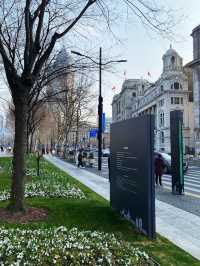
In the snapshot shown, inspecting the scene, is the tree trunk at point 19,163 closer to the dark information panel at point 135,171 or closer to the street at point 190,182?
the dark information panel at point 135,171

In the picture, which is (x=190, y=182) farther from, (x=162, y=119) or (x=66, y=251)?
(x=162, y=119)

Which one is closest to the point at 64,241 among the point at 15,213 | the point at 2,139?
the point at 15,213

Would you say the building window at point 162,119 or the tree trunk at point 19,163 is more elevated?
the building window at point 162,119

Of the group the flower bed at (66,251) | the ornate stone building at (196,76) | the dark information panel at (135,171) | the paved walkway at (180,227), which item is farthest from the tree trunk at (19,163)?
the ornate stone building at (196,76)

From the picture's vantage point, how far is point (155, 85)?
329ft

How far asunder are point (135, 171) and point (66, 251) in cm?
288

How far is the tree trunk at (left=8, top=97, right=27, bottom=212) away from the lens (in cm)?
900

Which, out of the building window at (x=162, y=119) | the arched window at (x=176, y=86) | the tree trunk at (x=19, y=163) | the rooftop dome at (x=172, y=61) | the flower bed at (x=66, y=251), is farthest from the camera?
the building window at (x=162, y=119)

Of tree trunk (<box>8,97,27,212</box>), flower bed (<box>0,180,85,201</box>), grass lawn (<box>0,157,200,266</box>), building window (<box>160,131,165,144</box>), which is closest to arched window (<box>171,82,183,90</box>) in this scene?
building window (<box>160,131,165,144</box>)

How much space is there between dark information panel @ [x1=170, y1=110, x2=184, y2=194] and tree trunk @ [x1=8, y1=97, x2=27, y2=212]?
24.2 ft

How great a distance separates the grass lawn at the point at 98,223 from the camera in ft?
20.7

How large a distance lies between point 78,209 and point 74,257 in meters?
4.85

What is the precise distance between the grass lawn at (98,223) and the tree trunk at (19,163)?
804 millimetres

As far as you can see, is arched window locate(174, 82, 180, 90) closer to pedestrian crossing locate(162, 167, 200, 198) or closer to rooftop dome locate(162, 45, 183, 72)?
rooftop dome locate(162, 45, 183, 72)
